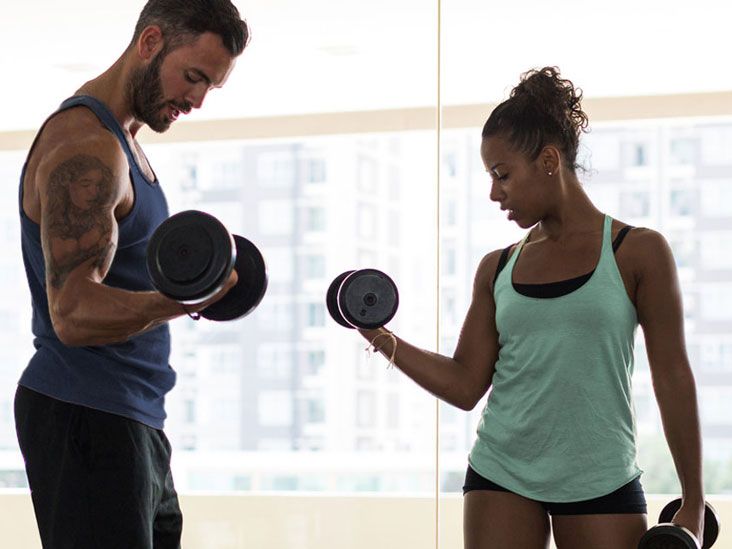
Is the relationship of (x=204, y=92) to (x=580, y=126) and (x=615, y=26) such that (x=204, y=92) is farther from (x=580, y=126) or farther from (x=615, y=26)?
(x=615, y=26)

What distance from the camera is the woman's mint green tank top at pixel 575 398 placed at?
177cm

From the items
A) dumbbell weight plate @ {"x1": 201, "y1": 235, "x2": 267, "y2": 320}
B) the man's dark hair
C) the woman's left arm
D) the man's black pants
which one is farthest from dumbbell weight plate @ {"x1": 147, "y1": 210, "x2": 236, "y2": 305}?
the woman's left arm

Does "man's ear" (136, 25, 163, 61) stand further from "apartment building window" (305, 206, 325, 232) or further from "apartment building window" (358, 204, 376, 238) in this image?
"apartment building window" (305, 206, 325, 232)

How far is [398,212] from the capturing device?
→ 394 centimetres

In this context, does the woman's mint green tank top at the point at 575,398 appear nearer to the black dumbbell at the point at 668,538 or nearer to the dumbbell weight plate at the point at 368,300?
the black dumbbell at the point at 668,538

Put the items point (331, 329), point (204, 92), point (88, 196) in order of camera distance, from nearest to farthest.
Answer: point (88, 196) → point (204, 92) → point (331, 329)

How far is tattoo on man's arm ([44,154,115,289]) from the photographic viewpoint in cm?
146

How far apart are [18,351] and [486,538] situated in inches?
125

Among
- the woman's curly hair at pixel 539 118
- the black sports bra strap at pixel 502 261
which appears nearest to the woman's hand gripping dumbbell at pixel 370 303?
the black sports bra strap at pixel 502 261

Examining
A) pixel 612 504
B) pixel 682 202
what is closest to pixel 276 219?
pixel 682 202

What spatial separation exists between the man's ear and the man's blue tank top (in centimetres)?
12

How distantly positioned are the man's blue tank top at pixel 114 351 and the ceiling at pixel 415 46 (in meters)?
2.10

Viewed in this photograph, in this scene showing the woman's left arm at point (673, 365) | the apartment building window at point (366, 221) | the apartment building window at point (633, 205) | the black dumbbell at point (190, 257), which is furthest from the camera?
the apartment building window at point (366, 221)

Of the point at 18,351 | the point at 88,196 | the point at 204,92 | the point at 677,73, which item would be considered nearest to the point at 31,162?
the point at 88,196
